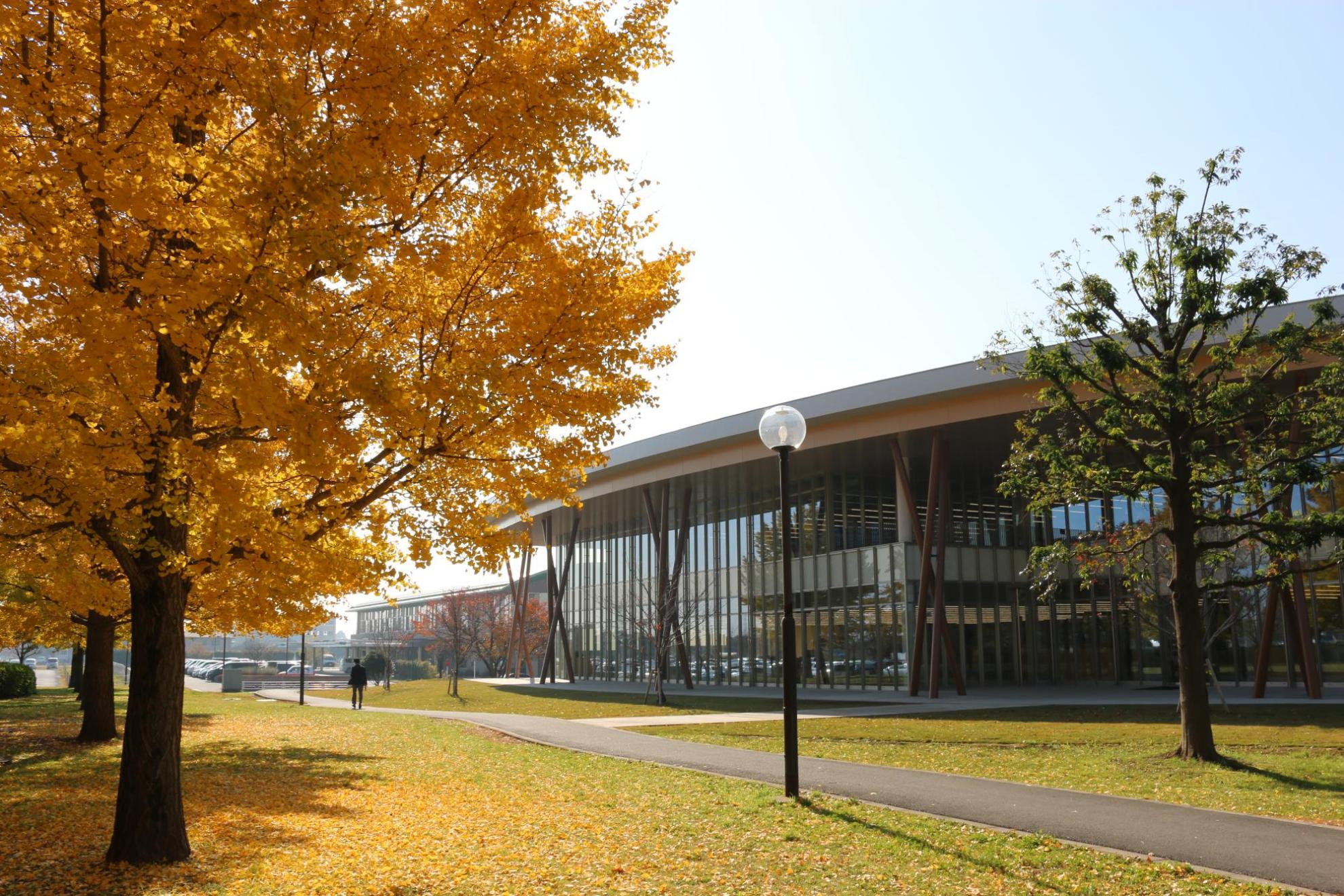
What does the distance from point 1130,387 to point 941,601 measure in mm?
14480

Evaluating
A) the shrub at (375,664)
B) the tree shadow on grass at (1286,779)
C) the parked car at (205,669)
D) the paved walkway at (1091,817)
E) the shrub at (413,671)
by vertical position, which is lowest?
the shrub at (413,671)

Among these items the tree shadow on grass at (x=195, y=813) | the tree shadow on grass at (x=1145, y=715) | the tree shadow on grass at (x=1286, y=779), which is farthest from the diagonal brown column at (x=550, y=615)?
the tree shadow on grass at (x=1286, y=779)

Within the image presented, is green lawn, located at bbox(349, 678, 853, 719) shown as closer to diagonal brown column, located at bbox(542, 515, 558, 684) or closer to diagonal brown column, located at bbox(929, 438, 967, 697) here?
diagonal brown column, located at bbox(542, 515, 558, 684)

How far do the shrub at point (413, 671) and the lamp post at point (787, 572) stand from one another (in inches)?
3033

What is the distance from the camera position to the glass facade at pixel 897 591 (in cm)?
3438

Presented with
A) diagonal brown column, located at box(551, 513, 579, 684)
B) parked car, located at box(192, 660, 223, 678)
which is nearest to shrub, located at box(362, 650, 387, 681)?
parked car, located at box(192, 660, 223, 678)

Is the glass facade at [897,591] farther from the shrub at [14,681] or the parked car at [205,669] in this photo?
the parked car at [205,669]

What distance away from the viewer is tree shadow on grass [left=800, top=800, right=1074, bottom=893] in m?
7.85

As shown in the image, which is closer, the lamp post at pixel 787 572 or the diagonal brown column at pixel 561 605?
the lamp post at pixel 787 572

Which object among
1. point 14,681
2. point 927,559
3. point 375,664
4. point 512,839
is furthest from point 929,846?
point 375,664

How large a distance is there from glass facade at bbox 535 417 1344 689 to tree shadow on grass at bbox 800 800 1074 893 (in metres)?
22.1

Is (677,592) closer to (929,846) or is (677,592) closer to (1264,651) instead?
(1264,651)

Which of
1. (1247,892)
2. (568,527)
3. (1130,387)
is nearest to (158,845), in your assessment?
(1247,892)

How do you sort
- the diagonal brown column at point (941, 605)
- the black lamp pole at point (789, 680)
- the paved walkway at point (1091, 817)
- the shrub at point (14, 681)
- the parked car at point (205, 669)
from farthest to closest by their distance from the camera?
the parked car at point (205, 669) < the shrub at point (14, 681) < the diagonal brown column at point (941, 605) < the black lamp pole at point (789, 680) < the paved walkway at point (1091, 817)
